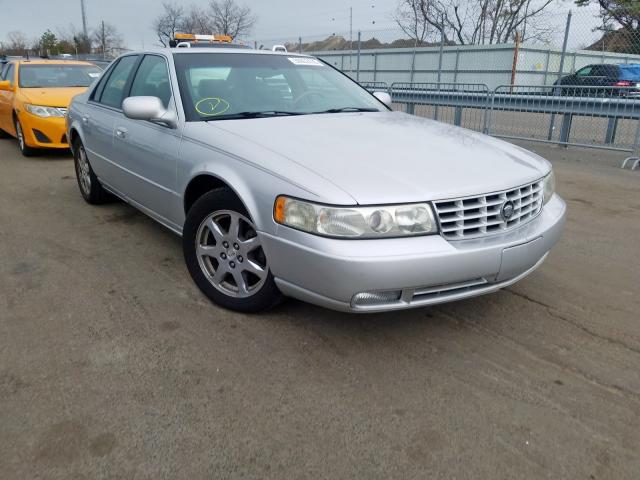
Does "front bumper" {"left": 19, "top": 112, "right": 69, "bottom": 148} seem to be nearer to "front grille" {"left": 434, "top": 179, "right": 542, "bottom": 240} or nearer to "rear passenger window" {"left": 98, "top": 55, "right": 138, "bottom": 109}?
"rear passenger window" {"left": 98, "top": 55, "right": 138, "bottom": 109}

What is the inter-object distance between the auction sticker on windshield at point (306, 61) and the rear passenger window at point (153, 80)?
995mm

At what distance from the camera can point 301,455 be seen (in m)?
2.11

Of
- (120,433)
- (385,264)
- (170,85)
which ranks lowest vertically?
(120,433)

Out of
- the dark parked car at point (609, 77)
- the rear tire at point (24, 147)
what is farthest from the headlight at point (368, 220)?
the dark parked car at point (609, 77)

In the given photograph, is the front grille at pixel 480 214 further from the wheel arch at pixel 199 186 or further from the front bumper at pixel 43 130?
the front bumper at pixel 43 130

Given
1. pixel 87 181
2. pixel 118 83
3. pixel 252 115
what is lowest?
pixel 87 181

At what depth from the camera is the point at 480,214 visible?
8.69 feet

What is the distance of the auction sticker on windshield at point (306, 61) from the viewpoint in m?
4.30

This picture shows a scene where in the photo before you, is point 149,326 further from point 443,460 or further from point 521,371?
point 521,371

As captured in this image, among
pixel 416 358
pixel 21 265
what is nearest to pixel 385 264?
pixel 416 358

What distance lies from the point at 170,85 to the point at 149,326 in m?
1.64

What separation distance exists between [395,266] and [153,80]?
8.43ft

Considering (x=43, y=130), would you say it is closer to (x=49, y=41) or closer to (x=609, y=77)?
(x=609, y=77)

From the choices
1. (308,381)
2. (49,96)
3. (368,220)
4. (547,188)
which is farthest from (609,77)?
(308,381)
